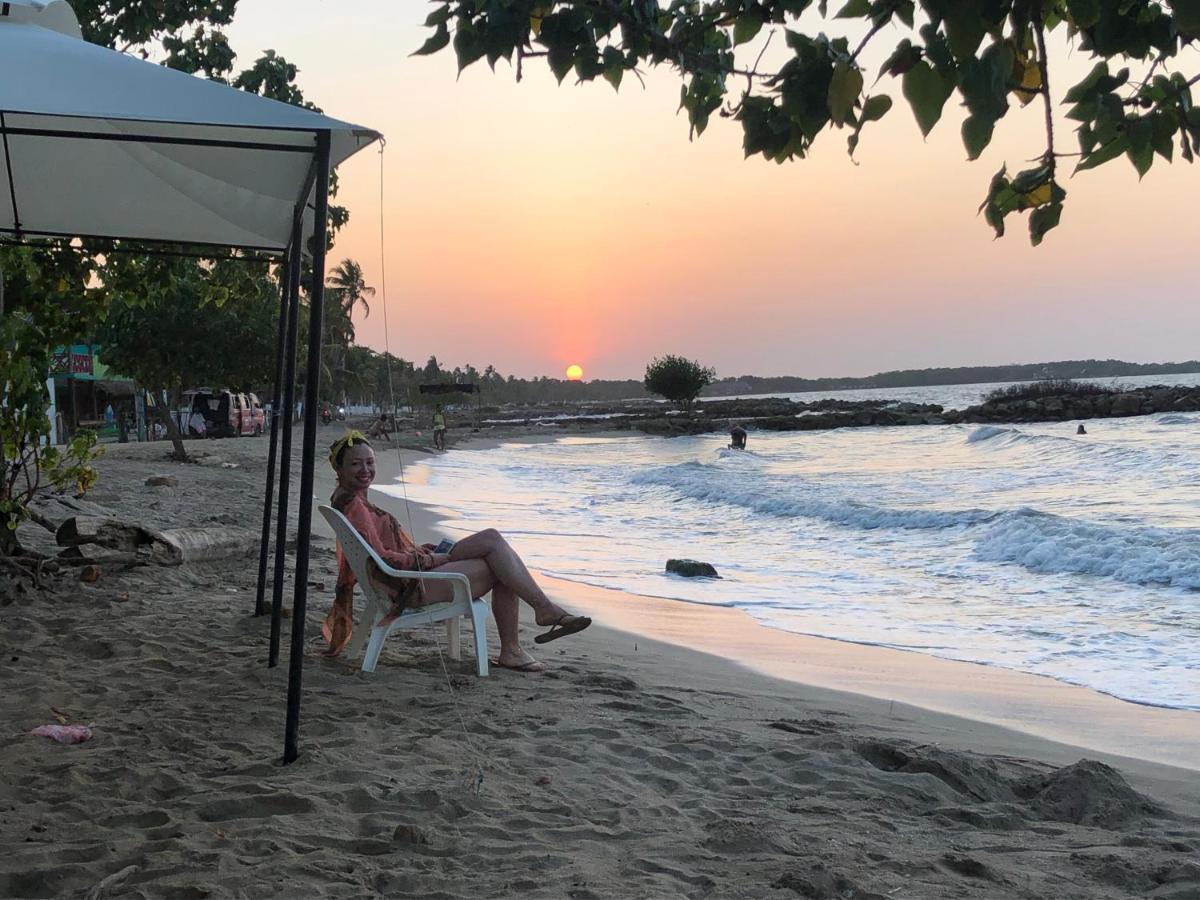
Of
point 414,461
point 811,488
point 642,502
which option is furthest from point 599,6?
point 414,461

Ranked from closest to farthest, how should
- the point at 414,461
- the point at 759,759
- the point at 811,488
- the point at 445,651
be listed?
the point at 759,759 < the point at 445,651 < the point at 811,488 < the point at 414,461

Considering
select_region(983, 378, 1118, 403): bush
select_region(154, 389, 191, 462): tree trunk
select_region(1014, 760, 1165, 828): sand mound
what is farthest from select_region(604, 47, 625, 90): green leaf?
select_region(983, 378, 1118, 403): bush

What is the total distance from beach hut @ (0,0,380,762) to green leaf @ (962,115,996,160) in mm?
1708

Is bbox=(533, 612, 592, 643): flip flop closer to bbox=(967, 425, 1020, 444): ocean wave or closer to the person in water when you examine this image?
the person in water

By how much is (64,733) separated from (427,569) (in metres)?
1.73

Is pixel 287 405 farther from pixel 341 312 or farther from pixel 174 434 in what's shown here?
pixel 341 312

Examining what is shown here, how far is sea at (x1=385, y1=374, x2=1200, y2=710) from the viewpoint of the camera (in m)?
7.25

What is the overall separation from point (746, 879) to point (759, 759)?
115 centimetres

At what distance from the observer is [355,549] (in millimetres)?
4957

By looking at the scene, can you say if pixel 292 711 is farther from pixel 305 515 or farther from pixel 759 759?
pixel 759 759

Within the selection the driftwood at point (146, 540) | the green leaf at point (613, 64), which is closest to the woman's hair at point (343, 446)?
the driftwood at point (146, 540)

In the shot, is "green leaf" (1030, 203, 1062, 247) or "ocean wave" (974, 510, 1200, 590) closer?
"green leaf" (1030, 203, 1062, 247)

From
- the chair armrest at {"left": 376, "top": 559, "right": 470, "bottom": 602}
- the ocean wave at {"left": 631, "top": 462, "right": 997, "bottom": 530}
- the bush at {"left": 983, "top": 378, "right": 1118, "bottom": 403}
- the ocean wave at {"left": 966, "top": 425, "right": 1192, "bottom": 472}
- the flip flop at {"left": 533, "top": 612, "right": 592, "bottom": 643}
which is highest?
the bush at {"left": 983, "top": 378, "right": 1118, "bottom": 403}

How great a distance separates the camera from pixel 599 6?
2260 mm
